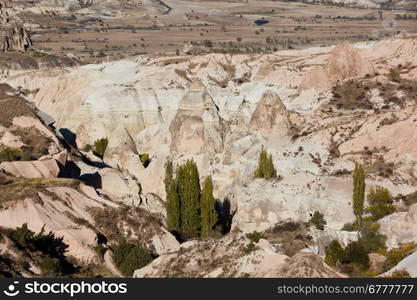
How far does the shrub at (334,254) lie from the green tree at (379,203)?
7.64 m

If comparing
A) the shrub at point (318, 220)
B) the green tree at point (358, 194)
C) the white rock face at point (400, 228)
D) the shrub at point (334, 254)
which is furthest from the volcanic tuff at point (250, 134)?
the green tree at point (358, 194)

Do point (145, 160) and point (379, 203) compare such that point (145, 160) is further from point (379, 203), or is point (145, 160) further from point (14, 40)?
point (14, 40)

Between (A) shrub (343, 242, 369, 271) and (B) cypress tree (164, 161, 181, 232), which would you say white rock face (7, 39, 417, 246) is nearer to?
(A) shrub (343, 242, 369, 271)

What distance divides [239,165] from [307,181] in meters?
10.6

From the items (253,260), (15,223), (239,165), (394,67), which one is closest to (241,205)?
(239,165)

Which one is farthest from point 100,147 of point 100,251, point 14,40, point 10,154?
point 14,40

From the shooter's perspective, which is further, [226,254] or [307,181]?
[307,181]

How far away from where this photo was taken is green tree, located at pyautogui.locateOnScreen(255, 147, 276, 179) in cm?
7950

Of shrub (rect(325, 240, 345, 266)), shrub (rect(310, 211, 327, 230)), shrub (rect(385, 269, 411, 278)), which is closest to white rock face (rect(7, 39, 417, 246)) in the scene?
shrub (rect(310, 211, 327, 230))

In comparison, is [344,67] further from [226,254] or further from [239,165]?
[226,254]

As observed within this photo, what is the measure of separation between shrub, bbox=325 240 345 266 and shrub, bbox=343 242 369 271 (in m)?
0.33

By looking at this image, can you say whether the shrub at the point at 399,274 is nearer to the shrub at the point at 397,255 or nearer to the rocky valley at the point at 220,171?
the rocky valley at the point at 220,171

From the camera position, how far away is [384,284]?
39.6 metres

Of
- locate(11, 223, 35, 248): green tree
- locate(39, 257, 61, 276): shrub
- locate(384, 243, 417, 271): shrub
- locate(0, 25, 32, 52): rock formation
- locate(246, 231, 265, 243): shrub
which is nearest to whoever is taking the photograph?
locate(384, 243, 417, 271): shrub
